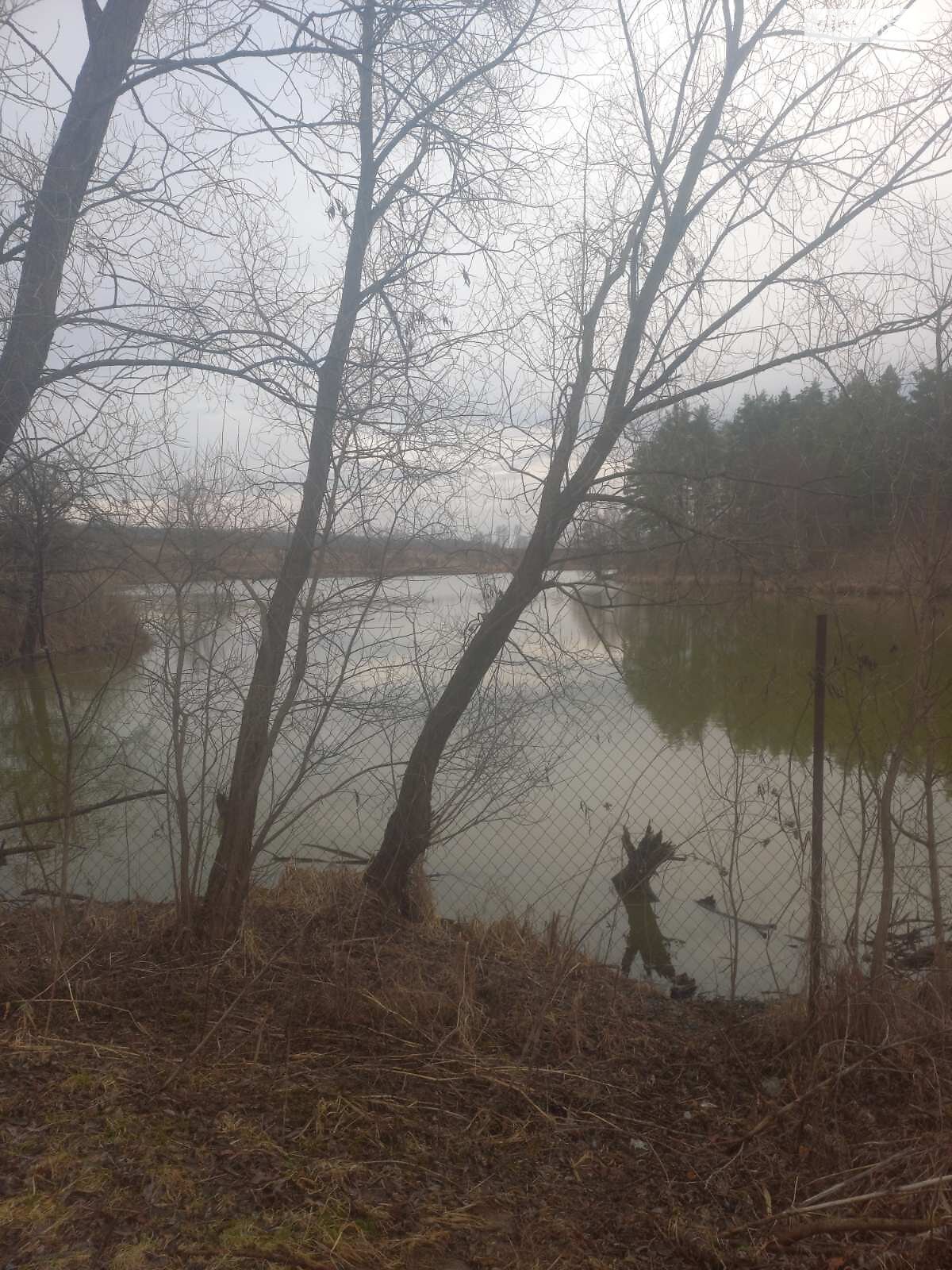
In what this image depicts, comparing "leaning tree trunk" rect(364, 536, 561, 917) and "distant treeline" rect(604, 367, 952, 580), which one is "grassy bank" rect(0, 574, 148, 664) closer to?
"leaning tree trunk" rect(364, 536, 561, 917)

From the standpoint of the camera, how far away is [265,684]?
4426 millimetres

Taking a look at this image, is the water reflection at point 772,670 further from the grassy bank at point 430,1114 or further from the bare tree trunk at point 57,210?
the bare tree trunk at point 57,210

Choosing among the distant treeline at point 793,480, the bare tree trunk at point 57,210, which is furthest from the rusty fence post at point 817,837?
the bare tree trunk at point 57,210

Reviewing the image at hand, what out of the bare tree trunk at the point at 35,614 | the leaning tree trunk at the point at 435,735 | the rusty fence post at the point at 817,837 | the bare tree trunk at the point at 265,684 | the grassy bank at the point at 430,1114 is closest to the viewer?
the grassy bank at the point at 430,1114

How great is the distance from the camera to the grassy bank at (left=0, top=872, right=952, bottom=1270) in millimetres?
2432

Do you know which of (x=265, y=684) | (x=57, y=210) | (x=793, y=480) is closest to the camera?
(x=265, y=684)

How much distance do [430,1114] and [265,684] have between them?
6.62ft

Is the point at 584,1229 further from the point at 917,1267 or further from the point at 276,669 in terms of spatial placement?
the point at 276,669

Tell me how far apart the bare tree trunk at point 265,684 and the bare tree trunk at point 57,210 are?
1347 mm

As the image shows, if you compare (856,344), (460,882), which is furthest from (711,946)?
(856,344)

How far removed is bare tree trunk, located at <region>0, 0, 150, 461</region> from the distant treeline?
2918 millimetres

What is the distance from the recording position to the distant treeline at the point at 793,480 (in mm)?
4023

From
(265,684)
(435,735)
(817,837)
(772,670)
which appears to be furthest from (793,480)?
(265,684)

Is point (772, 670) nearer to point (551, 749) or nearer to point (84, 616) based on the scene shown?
point (551, 749)
